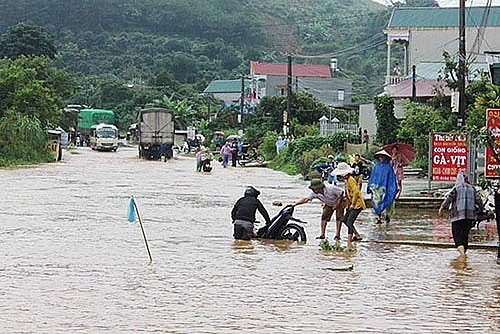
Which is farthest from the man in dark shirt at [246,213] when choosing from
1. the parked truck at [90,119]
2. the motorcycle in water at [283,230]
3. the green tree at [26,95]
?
the parked truck at [90,119]

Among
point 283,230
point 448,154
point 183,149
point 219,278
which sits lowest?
point 219,278

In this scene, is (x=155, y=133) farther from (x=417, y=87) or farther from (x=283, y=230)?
(x=283, y=230)

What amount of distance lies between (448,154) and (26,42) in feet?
205

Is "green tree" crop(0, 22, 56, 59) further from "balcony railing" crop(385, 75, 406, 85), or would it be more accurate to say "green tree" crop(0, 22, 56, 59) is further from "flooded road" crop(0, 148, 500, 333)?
"flooded road" crop(0, 148, 500, 333)

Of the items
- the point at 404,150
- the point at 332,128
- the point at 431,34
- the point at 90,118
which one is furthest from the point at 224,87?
the point at 404,150

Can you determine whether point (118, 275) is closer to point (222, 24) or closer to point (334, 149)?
point (334, 149)

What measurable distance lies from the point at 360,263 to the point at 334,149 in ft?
94.9

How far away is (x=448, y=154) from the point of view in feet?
77.1

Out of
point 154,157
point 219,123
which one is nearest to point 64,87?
point 154,157

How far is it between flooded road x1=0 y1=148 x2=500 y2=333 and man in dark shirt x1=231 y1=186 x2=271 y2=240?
0.99ft

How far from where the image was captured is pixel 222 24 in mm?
175875

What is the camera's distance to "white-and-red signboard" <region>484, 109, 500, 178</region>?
1911cm

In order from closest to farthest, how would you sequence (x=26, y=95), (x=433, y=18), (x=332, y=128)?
(x=332, y=128), (x=26, y=95), (x=433, y=18)

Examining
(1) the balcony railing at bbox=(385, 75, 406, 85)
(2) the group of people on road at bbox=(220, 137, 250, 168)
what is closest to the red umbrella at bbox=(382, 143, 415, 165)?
(2) the group of people on road at bbox=(220, 137, 250, 168)
